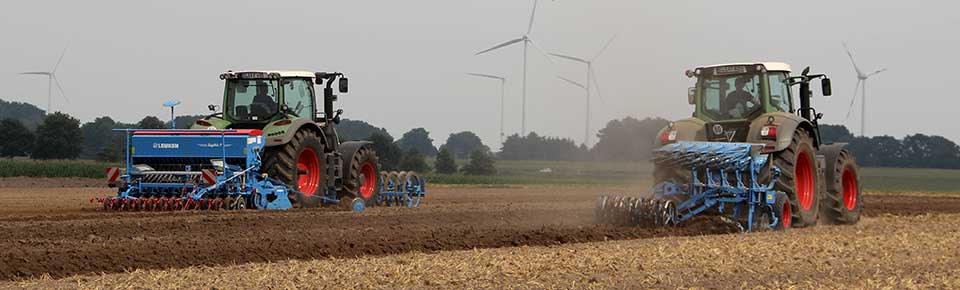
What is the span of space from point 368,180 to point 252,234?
29.2ft

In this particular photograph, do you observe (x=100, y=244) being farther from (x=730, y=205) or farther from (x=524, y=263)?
(x=730, y=205)

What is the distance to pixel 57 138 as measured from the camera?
5088 centimetres

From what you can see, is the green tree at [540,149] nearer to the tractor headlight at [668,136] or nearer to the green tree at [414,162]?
the tractor headlight at [668,136]

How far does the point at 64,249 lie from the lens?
11883 millimetres

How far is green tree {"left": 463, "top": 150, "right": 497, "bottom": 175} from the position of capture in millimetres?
54344

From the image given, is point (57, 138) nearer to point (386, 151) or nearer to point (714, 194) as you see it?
point (386, 151)

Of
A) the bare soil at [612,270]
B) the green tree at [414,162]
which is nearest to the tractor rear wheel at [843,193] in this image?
the bare soil at [612,270]

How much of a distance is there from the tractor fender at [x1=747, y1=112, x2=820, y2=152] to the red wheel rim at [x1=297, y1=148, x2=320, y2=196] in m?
7.87

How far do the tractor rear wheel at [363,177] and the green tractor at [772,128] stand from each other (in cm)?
664

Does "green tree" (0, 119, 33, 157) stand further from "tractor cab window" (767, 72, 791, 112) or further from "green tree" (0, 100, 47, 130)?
"green tree" (0, 100, 47, 130)

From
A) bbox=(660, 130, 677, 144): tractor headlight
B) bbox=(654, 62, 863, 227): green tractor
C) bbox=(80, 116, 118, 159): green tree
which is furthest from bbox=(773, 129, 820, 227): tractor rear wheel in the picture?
bbox=(80, 116, 118, 159): green tree

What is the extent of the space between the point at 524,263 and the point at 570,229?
4224 mm

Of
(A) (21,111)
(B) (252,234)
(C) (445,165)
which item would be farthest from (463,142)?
(B) (252,234)

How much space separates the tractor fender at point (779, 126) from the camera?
55.0ft
